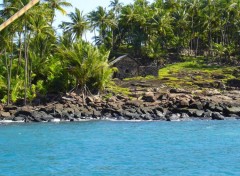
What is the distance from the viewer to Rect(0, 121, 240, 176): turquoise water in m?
17.8

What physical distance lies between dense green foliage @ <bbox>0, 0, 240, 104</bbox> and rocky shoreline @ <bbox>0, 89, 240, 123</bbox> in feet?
12.2

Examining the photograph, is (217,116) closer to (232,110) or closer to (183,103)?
(232,110)

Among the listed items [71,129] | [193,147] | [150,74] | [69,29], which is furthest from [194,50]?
A: [193,147]

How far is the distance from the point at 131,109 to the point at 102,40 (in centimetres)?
4405

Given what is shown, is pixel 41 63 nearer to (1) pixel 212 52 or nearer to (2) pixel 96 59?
(2) pixel 96 59

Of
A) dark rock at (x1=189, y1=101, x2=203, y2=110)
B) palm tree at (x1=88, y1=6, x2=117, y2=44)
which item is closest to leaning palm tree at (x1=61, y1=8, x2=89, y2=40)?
palm tree at (x1=88, y1=6, x2=117, y2=44)

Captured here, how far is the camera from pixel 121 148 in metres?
23.9

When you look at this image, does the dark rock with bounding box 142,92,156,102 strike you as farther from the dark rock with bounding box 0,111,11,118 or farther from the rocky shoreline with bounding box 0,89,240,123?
the dark rock with bounding box 0,111,11,118

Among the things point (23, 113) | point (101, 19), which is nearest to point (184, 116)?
point (23, 113)

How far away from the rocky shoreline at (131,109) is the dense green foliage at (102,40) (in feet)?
12.2

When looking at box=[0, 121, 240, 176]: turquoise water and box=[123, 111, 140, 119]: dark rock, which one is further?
box=[123, 111, 140, 119]: dark rock

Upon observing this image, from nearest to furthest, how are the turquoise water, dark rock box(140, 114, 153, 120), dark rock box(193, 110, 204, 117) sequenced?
the turquoise water < dark rock box(140, 114, 153, 120) < dark rock box(193, 110, 204, 117)

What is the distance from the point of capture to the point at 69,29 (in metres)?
66.5

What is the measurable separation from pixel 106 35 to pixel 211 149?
213 feet
